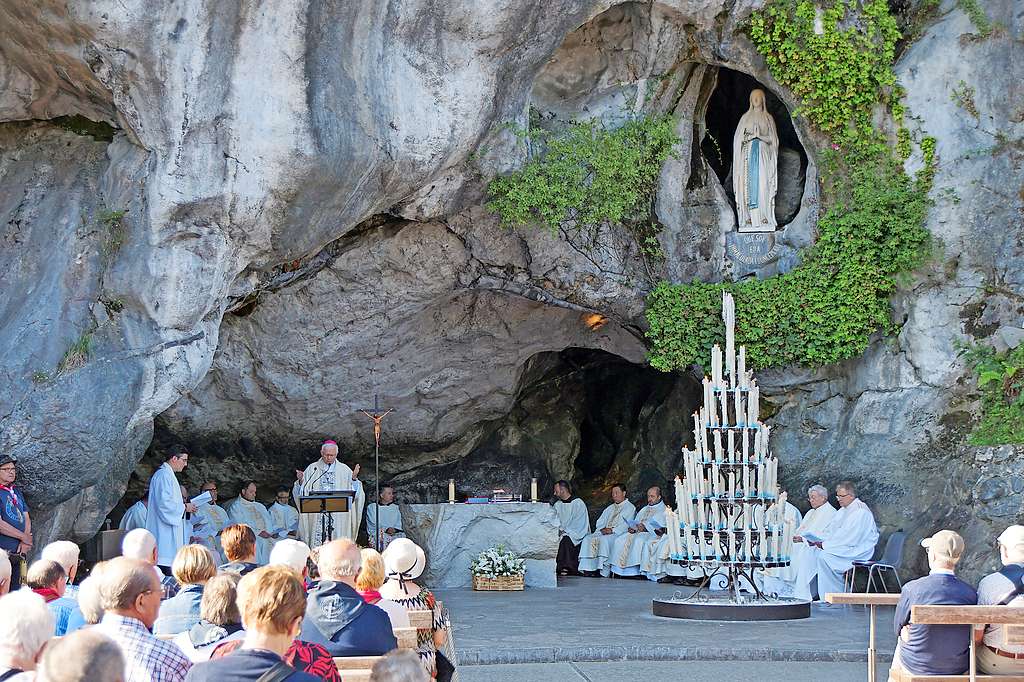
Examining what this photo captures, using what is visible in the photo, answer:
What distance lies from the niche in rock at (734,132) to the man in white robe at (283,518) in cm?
657

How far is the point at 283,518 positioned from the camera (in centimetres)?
1508

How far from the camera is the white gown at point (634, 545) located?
48.5ft

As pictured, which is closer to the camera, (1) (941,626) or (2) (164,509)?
(1) (941,626)

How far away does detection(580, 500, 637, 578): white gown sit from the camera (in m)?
15.3

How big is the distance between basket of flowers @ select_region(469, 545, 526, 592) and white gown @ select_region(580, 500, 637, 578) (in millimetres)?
2199

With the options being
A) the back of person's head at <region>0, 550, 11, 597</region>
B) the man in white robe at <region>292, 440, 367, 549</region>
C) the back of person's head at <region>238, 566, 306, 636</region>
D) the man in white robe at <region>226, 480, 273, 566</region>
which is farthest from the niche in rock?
the back of person's head at <region>238, 566, 306, 636</region>

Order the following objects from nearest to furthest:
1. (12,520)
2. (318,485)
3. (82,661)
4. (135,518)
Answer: (82,661), (12,520), (135,518), (318,485)

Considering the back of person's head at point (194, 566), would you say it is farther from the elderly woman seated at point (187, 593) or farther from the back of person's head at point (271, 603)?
the back of person's head at point (271, 603)

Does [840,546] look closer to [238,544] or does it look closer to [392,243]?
[392,243]

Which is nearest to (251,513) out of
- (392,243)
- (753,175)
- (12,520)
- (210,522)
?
(210,522)

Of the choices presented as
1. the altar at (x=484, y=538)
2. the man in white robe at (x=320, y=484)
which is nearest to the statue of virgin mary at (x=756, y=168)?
the altar at (x=484, y=538)

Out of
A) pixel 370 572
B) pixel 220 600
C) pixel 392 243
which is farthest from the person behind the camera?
pixel 392 243

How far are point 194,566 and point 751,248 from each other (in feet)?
32.6

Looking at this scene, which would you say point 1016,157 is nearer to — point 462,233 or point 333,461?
point 462,233
